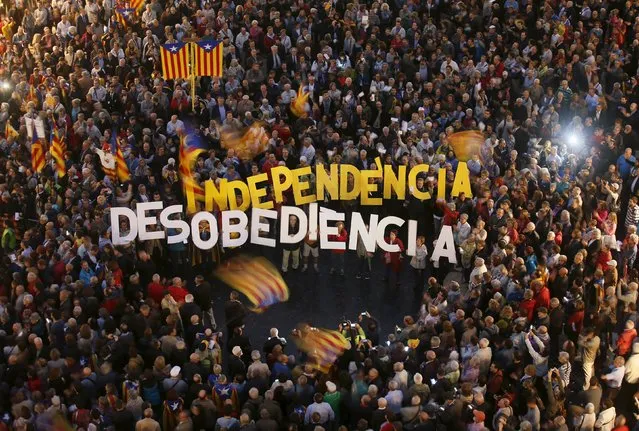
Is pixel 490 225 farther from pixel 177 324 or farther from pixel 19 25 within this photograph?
pixel 19 25

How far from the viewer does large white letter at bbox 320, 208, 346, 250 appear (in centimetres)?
1780

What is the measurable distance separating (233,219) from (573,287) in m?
6.24

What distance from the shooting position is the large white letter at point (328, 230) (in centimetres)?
1780

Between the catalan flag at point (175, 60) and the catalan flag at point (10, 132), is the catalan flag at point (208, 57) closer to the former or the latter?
the catalan flag at point (175, 60)

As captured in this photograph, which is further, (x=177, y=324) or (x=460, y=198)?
(x=460, y=198)

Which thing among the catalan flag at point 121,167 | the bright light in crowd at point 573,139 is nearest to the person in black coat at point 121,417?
the catalan flag at point 121,167

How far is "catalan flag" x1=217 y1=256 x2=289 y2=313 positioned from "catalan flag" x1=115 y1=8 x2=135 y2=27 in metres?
8.39

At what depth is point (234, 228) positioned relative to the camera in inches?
717

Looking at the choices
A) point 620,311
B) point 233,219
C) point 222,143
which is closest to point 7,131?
point 222,143

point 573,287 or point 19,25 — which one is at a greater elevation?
point 19,25

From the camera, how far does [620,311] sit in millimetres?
16578

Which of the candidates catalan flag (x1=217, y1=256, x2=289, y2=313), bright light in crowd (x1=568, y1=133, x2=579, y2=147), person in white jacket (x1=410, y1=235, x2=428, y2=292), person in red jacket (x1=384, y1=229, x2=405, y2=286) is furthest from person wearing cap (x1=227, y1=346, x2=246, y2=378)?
bright light in crowd (x1=568, y1=133, x2=579, y2=147)

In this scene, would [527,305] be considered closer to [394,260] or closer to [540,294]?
[540,294]

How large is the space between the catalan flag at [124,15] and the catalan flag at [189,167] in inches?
213
